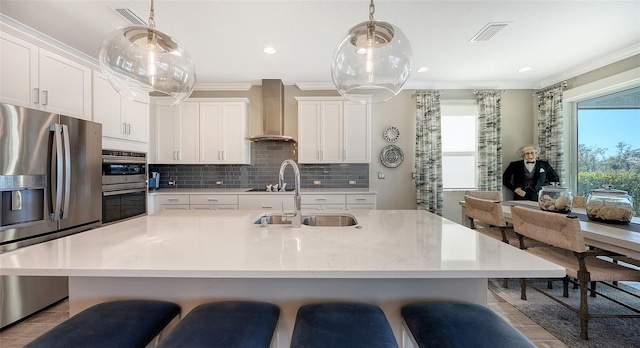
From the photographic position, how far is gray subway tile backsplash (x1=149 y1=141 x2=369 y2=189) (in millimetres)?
4305

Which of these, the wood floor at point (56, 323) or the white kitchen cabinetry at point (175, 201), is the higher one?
the white kitchen cabinetry at point (175, 201)

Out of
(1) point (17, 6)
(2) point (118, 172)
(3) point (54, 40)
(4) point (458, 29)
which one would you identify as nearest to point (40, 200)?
(2) point (118, 172)

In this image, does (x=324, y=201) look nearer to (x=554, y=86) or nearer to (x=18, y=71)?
(x=18, y=71)

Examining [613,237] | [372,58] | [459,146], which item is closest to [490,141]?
[459,146]

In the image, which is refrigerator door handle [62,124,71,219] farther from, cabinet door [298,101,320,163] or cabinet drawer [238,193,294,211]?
cabinet door [298,101,320,163]

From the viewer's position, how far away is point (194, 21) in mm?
2408

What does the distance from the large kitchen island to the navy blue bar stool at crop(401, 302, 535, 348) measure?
0.13 m

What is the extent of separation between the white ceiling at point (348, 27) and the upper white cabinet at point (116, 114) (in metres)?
0.49

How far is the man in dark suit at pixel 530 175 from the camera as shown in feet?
12.5

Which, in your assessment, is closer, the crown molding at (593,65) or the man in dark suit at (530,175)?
the crown molding at (593,65)

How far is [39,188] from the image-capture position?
6.98 ft

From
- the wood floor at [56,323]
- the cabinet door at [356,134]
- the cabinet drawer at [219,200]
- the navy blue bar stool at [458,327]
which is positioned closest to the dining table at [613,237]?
the wood floor at [56,323]

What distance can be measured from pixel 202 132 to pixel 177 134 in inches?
15.6

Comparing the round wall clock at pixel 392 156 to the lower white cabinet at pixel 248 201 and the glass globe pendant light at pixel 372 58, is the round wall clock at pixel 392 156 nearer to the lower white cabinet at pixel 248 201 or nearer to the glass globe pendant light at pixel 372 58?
the lower white cabinet at pixel 248 201
